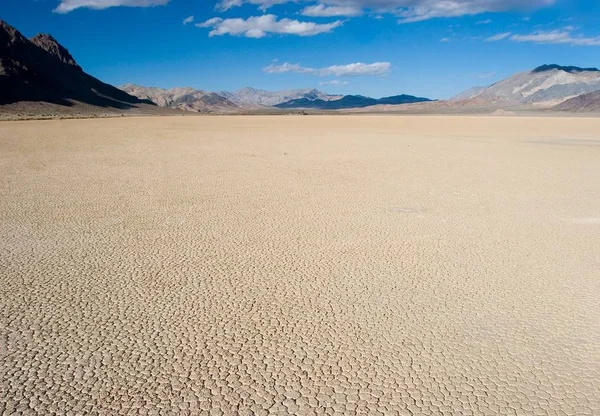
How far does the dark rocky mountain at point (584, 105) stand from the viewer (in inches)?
4373

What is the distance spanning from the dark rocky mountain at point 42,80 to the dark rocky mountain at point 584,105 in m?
103

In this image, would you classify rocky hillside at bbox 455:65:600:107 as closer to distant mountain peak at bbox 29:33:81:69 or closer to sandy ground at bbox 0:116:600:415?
distant mountain peak at bbox 29:33:81:69

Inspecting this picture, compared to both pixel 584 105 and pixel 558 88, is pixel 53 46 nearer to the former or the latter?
pixel 584 105

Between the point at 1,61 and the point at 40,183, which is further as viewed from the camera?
the point at 1,61

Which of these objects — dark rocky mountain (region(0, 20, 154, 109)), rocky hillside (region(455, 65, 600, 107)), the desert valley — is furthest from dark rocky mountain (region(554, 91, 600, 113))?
the desert valley

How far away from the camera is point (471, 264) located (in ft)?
19.0

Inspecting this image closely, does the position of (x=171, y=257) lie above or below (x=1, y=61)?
below

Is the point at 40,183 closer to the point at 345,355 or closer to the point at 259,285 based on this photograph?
the point at 259,285

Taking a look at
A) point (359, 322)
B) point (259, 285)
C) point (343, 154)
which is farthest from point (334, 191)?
point (343, 154)

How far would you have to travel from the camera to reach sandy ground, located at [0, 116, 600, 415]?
10.7 feet

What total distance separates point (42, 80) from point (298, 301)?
4004 inches

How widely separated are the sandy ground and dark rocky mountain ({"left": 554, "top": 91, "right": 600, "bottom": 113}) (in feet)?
391

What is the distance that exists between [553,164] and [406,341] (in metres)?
13.1

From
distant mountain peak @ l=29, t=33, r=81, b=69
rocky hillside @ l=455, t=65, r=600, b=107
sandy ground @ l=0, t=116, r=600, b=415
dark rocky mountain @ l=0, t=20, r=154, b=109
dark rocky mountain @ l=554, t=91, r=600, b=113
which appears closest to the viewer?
sandy ground @ l=0, t=116, r=600, b=415
